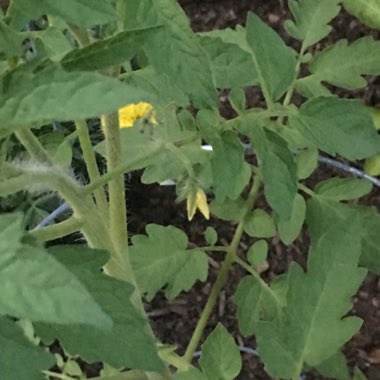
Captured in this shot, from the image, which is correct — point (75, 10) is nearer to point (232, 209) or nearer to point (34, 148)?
point (34, 148)

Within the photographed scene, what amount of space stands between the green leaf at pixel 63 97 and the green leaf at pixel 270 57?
34 cm

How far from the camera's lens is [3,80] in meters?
0.56

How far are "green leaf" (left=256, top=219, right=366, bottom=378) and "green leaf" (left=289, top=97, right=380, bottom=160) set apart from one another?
79 millimetres

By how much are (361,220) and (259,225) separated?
0.47ft

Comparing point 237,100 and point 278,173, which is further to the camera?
point 237,100

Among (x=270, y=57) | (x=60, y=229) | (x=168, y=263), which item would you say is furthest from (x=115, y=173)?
(x=168, y=263)

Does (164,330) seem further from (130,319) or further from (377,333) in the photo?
(130,319)

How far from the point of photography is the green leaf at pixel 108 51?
586mm

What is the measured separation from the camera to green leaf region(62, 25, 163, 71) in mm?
586

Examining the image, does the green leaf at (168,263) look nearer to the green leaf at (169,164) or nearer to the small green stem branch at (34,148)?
the green leaf at (169,164)

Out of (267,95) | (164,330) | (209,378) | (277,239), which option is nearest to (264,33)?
(267,95)

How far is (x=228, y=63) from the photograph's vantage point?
0.84m

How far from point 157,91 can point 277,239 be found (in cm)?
87

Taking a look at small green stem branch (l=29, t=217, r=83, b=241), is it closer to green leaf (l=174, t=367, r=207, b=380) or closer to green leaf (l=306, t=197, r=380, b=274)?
green leaf (l=174, t=367, r=207, b=380)
